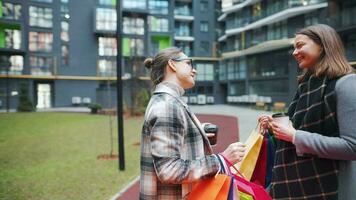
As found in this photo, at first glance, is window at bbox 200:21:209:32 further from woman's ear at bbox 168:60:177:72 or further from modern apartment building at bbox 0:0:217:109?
woman's ear at bbox 168:60:177:72

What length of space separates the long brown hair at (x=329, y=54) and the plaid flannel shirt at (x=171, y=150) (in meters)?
0.80

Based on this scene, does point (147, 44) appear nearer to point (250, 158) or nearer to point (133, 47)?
point (133, 47)

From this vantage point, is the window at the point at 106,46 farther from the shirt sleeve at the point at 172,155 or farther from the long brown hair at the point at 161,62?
the shirt sleeve at the point at 172,155

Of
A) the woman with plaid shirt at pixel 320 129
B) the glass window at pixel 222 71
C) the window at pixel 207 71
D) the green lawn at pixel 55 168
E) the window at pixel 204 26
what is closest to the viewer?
the woman with plaid shirt at pixel 320 129

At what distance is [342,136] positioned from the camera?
2018 millimetres

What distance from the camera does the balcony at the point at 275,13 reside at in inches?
1251

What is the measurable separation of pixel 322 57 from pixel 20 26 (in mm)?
5388

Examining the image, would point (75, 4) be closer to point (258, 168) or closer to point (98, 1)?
point (98, 1)

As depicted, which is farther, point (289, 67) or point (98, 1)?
point (289, 67)

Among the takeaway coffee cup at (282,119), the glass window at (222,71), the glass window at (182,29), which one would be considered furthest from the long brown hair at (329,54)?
the glass window at (182,29)

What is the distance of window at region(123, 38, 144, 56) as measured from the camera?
79.0ft

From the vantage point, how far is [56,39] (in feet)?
29.9

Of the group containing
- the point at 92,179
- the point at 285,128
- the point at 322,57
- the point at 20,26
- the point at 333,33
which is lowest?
the point at 92,179

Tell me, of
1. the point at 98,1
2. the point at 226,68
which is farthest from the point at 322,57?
the point at 226,68
